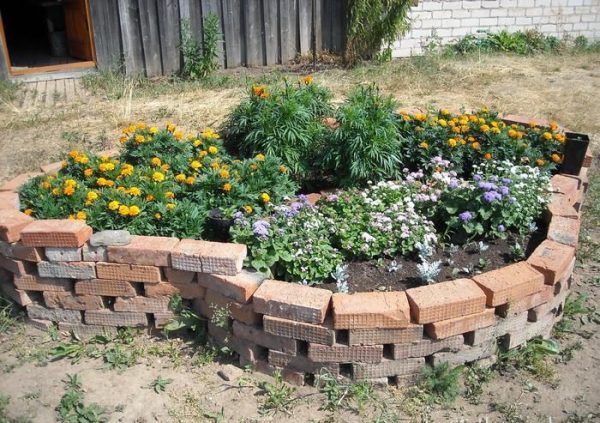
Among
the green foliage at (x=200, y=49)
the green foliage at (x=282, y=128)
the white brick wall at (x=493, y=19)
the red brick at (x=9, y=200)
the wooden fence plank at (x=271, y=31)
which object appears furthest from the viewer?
the white brick wall at (x=493, y=19)

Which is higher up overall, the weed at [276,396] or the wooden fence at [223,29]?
the wooden fence at [223,29]

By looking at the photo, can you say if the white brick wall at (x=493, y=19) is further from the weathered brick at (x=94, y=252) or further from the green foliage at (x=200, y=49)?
the weathered brick at (x=94, y=252)

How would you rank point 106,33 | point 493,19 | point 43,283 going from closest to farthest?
point 43,283 < point 106,33 < point 493,19

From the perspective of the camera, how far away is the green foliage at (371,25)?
27.0ft

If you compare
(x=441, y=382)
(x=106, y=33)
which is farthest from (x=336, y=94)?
(x=441, y=382)

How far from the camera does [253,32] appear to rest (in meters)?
8.20

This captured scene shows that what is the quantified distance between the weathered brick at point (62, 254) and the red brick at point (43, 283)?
0.15 metres

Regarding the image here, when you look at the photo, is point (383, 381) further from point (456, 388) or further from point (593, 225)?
point (593, 225)

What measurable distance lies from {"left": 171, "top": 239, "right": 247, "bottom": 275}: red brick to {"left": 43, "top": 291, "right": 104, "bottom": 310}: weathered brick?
1.92ft

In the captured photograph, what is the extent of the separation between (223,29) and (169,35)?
74 cm

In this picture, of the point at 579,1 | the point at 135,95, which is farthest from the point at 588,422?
the point at 579,1

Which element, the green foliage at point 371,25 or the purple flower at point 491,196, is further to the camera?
the green foliage at point 371,25

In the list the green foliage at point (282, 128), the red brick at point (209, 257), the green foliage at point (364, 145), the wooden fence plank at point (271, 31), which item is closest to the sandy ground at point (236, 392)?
the red brick at point (209, 257)

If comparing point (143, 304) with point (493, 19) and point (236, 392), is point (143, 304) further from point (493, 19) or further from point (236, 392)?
point (493, 19)
